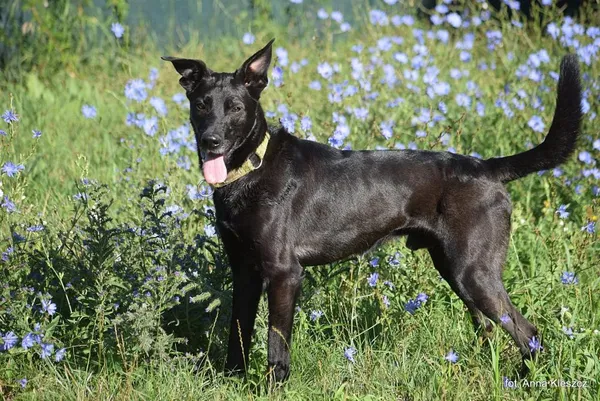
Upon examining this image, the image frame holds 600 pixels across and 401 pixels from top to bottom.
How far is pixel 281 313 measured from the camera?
3.72 meters

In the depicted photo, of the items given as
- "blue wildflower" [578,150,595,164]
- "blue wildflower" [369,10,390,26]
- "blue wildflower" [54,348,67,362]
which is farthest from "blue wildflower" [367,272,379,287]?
"blue wildflower" [369,10,390,26]

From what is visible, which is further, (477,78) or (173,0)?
(173,0)

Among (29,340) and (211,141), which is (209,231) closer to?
(211,141)

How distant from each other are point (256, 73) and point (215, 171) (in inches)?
20.8

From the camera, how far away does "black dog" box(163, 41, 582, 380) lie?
12.2ft

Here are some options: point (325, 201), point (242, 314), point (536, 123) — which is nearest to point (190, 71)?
point (325, 201)

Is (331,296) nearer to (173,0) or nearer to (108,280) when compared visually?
(108,280)

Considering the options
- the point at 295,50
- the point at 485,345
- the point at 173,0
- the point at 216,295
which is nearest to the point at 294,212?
the point at 216,295

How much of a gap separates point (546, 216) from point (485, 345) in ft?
4.95

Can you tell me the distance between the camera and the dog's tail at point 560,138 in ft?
12.8

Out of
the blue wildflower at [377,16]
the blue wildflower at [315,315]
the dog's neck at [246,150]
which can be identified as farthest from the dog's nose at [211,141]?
the blue wildflower at [377,16]

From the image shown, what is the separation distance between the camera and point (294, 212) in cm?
382

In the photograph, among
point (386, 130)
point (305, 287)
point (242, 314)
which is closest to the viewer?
point (242, 314)

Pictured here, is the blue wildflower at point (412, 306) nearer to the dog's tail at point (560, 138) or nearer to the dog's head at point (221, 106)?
the dog's tail at point (560, 138)
